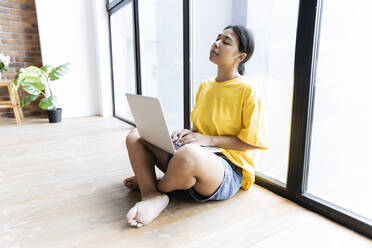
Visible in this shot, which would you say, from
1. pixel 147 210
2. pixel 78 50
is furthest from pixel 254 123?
pixel 78 50

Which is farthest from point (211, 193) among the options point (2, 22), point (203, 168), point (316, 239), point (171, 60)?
point (2, 22)

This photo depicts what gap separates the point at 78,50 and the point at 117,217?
2.93 m

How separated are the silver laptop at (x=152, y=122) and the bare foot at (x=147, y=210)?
8.0 inches

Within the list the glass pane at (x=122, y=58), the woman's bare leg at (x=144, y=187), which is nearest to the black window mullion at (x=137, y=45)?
the glass pane at (x=122, y=58)

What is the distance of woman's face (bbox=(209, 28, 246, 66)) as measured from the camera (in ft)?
3.52

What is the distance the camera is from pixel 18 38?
11.2 ft

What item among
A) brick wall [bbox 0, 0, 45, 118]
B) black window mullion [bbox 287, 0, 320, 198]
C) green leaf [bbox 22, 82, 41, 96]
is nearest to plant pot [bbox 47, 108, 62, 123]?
green leaf [bbox 22, 82, 41, 96]

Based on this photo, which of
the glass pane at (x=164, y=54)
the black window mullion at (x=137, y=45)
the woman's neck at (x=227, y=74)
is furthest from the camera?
the black window mullion at (x=137, y=45)

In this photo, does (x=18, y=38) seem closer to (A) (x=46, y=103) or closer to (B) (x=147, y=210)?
(A) (x=46, y=103)

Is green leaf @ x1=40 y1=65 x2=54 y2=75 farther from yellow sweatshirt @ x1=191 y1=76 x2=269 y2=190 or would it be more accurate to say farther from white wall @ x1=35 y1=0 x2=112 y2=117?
yellow sweatshirt @ x1=191 y1=76 x2=269 y2=190

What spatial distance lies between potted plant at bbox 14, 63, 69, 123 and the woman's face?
2476 millimetres

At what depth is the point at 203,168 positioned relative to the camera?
0.94 m

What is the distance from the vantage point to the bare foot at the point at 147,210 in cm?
95

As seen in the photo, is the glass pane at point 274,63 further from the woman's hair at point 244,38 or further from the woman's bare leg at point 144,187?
the woman's bare leg at point 144,187
